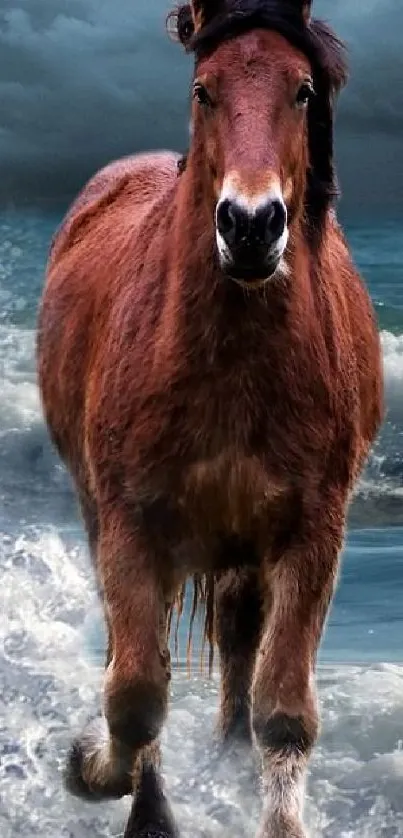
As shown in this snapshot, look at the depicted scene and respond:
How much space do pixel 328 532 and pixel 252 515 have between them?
0.81 ft

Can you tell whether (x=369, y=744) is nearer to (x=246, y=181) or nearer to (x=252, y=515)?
(x=252, y=515)

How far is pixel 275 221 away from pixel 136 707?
1.83 metres

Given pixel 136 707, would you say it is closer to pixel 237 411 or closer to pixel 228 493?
pixel 228 493

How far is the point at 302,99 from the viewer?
15.9ft

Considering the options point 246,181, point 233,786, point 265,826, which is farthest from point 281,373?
point 233,786

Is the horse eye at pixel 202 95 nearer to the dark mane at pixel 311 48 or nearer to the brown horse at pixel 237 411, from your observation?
the brown horse at pixel 237 411

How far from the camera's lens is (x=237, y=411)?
517 centimetres

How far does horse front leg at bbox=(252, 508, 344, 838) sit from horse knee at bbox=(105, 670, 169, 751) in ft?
1.07

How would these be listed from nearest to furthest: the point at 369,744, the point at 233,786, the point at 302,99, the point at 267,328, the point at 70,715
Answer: the point at 302,99 < the point at 267,328 < the point at 233,786 < the point at 70,715 < the point at 369,744

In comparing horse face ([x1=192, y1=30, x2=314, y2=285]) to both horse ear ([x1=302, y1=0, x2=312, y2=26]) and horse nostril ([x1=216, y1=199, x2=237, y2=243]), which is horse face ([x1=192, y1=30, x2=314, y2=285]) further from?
horse ear ([x1=302, y1=0, x2=312, y2=26])

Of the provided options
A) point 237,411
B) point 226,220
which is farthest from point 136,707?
point 226,220

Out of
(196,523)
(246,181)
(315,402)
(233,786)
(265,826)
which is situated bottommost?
(233,786)

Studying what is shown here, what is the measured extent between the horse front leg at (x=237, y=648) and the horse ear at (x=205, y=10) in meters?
2.46

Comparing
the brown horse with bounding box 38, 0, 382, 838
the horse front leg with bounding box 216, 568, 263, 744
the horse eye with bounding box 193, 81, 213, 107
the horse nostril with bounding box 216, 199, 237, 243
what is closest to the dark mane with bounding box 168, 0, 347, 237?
the brown horse with bounding box 38, 0, 382, 838
